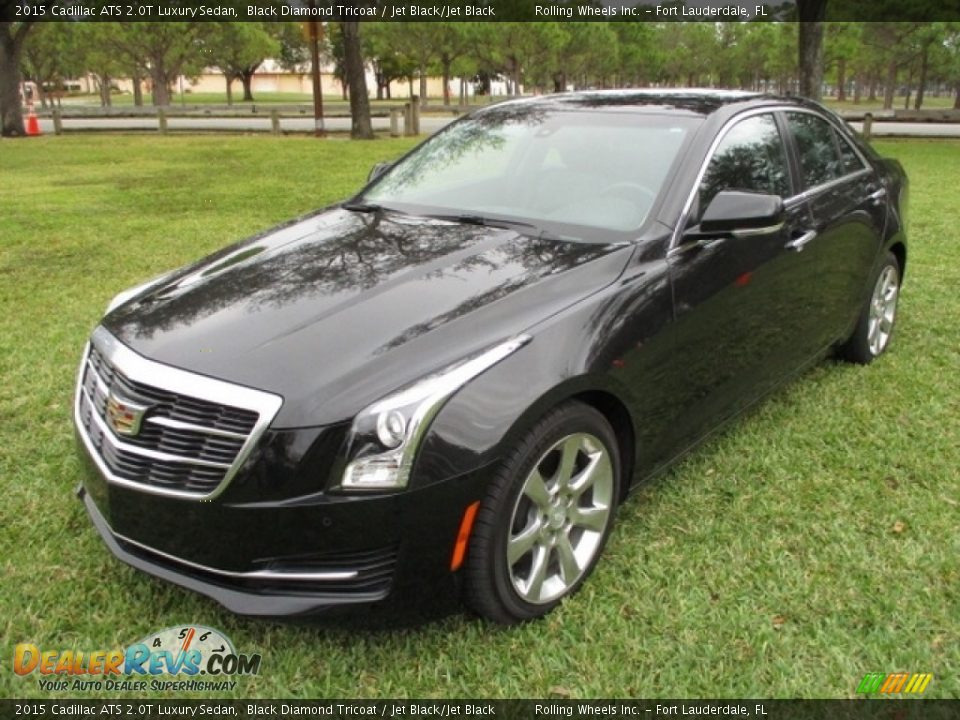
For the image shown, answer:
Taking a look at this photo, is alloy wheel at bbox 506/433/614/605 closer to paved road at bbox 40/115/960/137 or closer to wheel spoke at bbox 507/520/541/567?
wheel spoke at bbox 507/520/541/567

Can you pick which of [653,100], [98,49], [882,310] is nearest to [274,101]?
[98,49]

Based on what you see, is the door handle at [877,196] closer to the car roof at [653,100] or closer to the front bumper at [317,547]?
the car roof at [653,100]

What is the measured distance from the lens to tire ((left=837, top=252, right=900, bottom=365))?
4844 millimetres

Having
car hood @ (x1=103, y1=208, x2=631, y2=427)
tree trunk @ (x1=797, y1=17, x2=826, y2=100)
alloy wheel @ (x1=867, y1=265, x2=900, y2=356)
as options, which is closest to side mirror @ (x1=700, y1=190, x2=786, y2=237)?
car hood @ (x1=103, y1=208, x2=631, y2=427)

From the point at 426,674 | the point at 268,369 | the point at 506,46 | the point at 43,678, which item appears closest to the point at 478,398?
the point at 268,369

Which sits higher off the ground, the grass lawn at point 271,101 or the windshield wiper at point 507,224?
the windshield wiper at point 507,224

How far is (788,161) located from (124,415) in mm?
3176

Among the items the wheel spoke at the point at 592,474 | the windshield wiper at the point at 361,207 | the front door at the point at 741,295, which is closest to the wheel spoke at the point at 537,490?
the wheel spoke at the point at 592,474

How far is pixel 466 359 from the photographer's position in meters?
2.44

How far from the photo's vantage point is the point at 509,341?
2.54m

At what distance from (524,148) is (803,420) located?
6.44 feet

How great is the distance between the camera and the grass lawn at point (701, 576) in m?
2.52

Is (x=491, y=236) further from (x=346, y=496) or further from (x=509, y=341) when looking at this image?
(x=346, y=496)

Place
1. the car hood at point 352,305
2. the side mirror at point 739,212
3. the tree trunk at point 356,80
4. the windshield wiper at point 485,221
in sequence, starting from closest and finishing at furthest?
1. the car hood at point 352,305
2. the side mirror at point 739,212
3. the windshield wiper at point 485,221
4. the tree trunk at point 356,80
